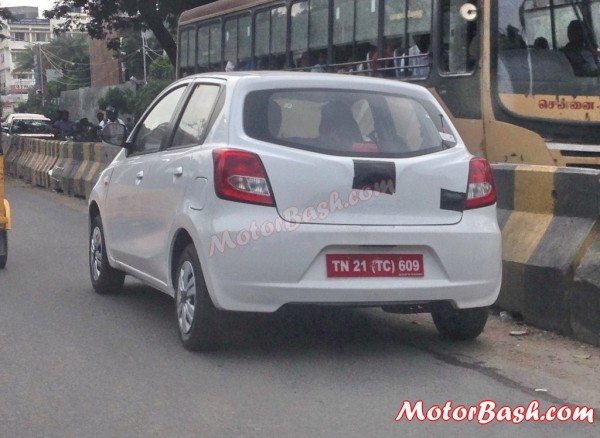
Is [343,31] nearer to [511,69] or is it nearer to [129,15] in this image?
[511,69]

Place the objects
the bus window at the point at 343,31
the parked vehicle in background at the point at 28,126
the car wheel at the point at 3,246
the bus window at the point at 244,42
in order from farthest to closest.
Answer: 1. the parked vehicle in background at the point at 28,126
2. the bus window at the point at 244,42
3. the bus window at the point at 343,31
4. the car wheel at the point at 3,246

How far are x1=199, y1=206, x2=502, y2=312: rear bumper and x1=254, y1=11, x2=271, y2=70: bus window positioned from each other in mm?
11343

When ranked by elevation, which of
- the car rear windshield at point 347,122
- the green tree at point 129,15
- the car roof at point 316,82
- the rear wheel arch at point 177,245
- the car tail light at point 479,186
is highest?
the green tree at point 129,15

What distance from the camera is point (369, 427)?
5172 mm

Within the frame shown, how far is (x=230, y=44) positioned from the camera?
1914cm

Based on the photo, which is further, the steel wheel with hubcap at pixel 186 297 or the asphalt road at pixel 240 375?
the steel wheel with hubcap at pixel 186 297

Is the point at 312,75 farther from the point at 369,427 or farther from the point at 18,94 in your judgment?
the point at 18,94

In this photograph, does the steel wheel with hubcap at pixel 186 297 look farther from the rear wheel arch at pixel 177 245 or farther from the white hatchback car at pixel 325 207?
the rear wheel arch at pixel 177 245

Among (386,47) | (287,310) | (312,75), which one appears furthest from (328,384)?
(386,47)

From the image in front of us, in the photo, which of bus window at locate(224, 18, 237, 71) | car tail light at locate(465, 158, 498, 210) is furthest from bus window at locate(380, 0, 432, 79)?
car tail light at locate(465, 158, 498, 210)

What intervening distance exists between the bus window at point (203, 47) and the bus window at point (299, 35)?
425 centimetres

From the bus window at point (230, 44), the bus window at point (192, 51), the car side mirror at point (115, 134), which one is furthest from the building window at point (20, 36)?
the car side mirror at point (115, 134)

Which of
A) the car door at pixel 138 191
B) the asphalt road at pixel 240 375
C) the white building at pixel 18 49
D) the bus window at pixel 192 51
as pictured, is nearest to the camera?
the asphalt road at pixel 240 375

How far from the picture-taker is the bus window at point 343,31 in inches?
593
